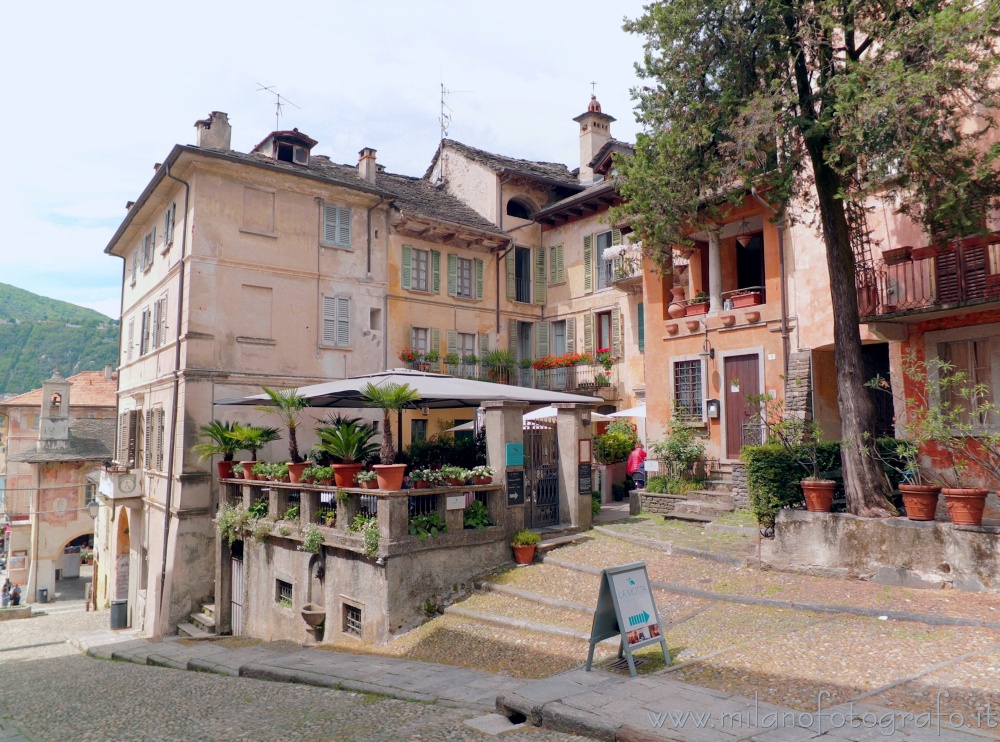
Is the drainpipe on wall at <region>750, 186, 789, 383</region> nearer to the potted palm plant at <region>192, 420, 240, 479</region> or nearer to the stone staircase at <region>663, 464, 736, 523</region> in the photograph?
the stone staircase at <region>663, 464, 736, 523</region>

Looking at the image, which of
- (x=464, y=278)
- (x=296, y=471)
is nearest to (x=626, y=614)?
(x=296, y=471)

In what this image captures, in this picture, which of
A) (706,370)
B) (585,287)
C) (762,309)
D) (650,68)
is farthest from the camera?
(585,287)

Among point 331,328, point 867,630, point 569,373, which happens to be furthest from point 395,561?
point 569,373

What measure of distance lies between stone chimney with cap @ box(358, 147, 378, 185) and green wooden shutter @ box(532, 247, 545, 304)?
6.63 m

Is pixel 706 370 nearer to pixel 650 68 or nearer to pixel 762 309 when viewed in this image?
pixel 762 309

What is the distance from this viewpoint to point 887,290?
40.1 ft

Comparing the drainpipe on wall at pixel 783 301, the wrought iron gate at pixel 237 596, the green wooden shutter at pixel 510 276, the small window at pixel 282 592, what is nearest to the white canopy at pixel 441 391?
the small window at pixel 282 592

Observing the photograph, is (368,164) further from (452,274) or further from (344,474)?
(344,474)

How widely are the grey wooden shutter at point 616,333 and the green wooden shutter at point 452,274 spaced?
17.7ft

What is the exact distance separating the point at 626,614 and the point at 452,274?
18.5 meters

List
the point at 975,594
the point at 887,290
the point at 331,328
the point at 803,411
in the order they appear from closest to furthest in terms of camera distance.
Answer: the point at 975,594, the point at 887,290, the point at 803,411, the point at 331,328

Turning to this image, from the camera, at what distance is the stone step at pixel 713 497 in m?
13.9

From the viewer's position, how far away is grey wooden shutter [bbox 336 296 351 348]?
69.3 ft

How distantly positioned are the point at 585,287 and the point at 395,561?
51.7 ft
